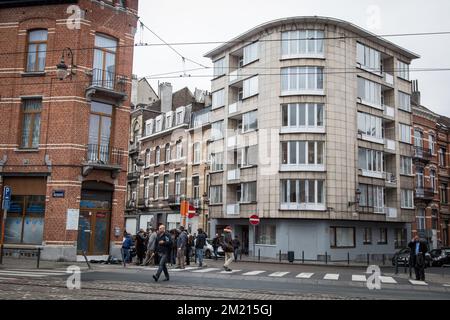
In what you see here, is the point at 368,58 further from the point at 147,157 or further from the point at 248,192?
the point at 147,157

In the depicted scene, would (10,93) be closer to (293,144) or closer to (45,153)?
(45,153)

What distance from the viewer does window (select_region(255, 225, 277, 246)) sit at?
34969mm

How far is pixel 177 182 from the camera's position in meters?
46.2

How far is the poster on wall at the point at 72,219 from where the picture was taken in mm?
21750

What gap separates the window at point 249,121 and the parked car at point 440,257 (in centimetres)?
1543

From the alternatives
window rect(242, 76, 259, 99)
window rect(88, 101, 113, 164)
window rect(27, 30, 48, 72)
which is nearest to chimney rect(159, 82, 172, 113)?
window rect(242, 76, 259, 99)

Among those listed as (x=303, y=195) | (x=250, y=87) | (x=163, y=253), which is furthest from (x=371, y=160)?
(x=163, y=253)

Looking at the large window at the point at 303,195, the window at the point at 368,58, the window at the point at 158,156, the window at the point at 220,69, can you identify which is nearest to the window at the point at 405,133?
the window at the point at 368,58

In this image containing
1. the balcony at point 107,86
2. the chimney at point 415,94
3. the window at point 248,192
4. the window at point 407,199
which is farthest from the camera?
the chimney at point 415,94

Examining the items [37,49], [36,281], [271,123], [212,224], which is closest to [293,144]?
[271,123]

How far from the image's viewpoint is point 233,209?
124 feet

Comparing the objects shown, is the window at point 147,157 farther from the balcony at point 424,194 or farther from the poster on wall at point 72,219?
the poster on wall at point 72,219

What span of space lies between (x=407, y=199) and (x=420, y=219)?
4279 mm

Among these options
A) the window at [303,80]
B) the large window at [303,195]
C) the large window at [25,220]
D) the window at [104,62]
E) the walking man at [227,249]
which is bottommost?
the walking man at [227,249]
